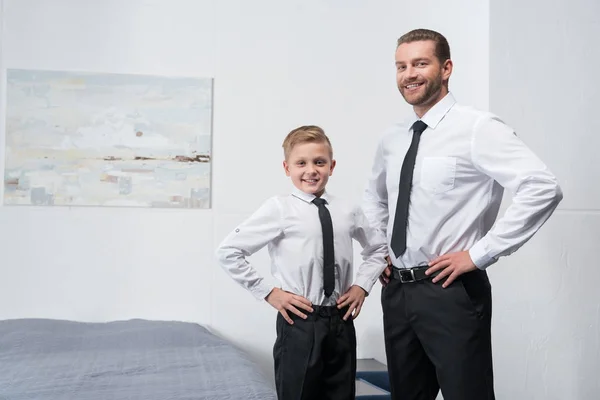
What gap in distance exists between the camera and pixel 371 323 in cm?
356

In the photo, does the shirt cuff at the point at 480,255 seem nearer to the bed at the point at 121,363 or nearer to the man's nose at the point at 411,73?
the man's nose at the point at 411,73

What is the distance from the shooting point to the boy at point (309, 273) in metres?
1.85

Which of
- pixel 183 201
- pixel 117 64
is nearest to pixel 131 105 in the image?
pixel 117 64

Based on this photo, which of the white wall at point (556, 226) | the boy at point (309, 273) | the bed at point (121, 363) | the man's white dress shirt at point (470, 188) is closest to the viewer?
the man's white dress shirt at point (470, 188)

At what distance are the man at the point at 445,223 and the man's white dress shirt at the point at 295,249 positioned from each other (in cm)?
13

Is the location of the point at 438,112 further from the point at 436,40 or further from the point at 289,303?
the point at 289,303

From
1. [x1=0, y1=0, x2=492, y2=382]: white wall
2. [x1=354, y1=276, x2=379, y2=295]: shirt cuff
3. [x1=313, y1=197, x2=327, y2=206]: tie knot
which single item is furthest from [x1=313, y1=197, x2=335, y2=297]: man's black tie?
[x1=0, y1=0, x2=492, y2=382]: white wall

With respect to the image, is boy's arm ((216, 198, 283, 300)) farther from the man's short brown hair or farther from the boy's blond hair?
the man's short brown hair

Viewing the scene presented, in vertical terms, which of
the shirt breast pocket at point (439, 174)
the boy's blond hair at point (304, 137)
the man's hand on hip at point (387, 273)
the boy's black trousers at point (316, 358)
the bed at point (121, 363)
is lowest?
the bed at point (121, 363)

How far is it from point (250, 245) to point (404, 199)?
0.45 meters

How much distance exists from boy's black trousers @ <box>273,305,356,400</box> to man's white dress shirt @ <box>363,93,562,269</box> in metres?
0.27

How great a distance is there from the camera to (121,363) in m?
2.50

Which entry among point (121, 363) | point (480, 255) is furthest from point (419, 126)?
point (121, 363)

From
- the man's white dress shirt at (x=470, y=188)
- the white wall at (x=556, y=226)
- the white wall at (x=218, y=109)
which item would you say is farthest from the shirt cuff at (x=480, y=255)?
the white wall at (x=218, y=109)
